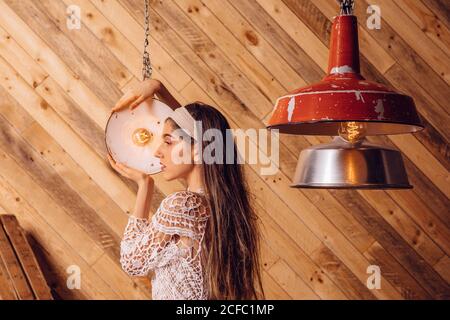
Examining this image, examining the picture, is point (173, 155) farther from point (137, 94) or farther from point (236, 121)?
point (236, 121)

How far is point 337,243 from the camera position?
2652 millimetres

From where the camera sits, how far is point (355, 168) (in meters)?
1.22

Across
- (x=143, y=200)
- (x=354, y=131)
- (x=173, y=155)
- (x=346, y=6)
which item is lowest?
(x=143, y=200)

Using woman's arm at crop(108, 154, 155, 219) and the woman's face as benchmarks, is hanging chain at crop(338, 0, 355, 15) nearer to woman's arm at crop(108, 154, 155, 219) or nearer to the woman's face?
the woman's face

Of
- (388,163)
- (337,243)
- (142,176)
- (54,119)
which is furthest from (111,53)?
(388,163)

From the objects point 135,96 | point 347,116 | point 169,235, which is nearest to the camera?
point 347,116

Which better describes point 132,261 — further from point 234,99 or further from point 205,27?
point 205,27

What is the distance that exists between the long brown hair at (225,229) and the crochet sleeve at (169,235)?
0.15ft

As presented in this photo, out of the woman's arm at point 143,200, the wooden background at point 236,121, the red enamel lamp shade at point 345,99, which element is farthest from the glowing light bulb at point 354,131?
the wooden background at point 236,121

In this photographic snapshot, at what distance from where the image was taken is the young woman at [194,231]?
161cm

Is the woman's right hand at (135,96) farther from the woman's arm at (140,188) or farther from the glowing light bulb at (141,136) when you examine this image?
the woman's arm at (140,188)

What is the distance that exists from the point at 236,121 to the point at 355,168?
1449mm

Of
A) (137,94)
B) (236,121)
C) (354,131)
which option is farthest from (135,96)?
(236,121)

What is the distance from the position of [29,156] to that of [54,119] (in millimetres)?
212
